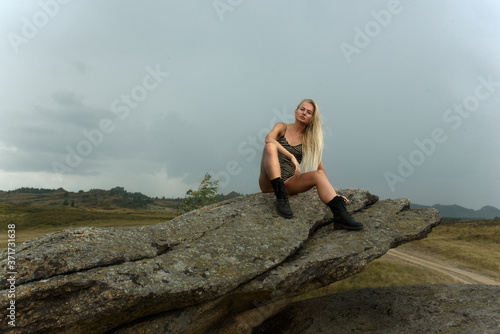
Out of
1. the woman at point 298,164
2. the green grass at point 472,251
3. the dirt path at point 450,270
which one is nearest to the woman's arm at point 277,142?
the woman at point 298,164

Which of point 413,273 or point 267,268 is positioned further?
point 413,273

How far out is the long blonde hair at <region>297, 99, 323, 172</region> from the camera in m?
9.80

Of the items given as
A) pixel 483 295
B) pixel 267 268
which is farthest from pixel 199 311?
pixel 483 295

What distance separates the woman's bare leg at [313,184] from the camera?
8.75 metres

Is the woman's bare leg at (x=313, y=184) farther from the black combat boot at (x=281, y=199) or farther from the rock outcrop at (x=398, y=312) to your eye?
the rock outcrop at (x=398, y=312)

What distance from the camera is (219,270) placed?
7094 millimetres

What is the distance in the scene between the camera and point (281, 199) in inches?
356

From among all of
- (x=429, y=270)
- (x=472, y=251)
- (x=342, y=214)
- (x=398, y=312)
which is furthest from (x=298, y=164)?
(x=472, y=251)

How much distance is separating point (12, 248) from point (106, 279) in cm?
220

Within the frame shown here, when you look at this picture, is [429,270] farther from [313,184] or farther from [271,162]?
[271,162]

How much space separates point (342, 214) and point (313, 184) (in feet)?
3.98

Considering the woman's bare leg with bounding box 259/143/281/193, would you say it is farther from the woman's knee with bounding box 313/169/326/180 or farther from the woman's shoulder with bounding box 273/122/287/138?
the woman's knee with bounding box 313/169/326/180

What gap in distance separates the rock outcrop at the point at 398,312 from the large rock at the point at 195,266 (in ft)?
5.42

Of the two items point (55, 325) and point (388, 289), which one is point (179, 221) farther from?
point (388, 289)
